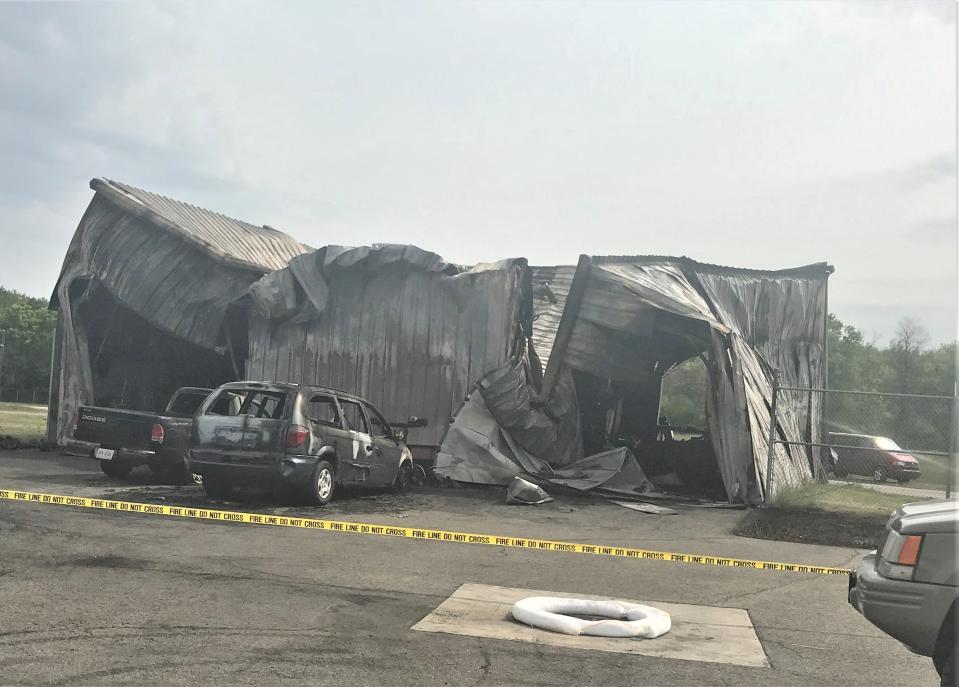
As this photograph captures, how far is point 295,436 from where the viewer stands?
10.4 metres

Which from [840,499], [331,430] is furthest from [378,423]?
[840,499]

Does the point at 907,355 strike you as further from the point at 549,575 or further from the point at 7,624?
the point at 7,624

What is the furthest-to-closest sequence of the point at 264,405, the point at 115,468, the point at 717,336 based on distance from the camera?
the point at 717,336, the point at 115,468, the point at 264,405

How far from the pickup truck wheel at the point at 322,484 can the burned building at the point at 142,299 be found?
24.2ft

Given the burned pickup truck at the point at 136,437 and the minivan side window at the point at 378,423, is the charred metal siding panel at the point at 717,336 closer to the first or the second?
the minivan side window at the point at 378,423

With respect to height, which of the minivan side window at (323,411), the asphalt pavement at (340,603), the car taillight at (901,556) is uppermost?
the minivan side window at (323,411)

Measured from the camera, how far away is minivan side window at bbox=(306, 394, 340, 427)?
11031mm

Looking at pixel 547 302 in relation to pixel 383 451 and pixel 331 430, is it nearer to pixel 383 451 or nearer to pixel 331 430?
pixel 383 451

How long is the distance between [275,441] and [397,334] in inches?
234

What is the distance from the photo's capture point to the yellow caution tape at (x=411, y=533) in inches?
316

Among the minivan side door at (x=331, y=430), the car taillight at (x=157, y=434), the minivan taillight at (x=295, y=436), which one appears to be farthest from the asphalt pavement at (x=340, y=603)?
the car taillight at (x=157, y=434)

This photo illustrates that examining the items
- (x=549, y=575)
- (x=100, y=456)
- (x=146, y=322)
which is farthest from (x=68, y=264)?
(x=549, y=575)

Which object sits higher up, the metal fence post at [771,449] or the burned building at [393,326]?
the burned building at [393,326]

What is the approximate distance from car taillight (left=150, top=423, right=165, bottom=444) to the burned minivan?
1.36m
